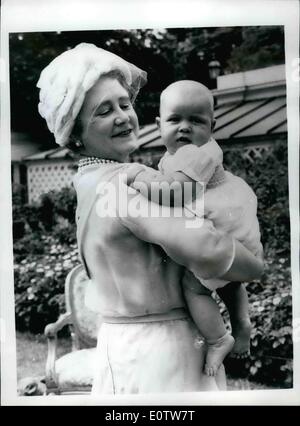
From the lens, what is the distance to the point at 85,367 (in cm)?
263

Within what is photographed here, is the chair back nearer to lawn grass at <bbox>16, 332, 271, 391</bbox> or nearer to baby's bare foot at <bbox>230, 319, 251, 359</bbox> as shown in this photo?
lawn grass at <bbox>16, 332, 271, 391</bbox>

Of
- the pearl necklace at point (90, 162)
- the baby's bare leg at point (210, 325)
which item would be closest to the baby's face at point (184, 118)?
the pearl necklace at point (90, 162)

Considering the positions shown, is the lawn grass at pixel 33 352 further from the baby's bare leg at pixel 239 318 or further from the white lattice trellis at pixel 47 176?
the baby's bare leg at pixel 239 318

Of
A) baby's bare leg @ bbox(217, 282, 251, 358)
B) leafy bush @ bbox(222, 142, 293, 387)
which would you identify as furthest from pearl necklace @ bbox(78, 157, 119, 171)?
baby's bare leg @ bbox(217, 282, 251, 358)

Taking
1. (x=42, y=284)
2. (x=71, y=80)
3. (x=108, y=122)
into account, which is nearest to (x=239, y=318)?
(x=42, y=284)

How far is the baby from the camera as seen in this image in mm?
2473

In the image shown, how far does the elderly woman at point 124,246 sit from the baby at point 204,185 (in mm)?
49

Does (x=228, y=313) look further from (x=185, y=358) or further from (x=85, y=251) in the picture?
(x=85, y=251)

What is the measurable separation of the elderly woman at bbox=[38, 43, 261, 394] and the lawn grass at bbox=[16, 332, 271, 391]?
0.46ft

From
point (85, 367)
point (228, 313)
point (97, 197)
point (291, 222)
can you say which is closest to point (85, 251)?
point (97, 197)

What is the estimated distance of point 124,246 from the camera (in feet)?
8.16

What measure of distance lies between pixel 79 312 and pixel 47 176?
0.63 m

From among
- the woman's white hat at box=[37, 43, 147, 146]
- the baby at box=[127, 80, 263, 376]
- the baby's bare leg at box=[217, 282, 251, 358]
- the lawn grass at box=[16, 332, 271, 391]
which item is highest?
the woman's white hat at box=[37, 43, 147, 146]
